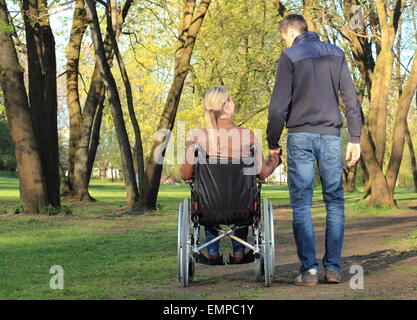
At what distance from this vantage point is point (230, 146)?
295 inches

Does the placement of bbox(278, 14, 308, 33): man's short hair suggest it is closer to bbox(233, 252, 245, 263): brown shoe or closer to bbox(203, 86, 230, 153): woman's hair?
bbox(203, 86, 230, 153): woman's hair

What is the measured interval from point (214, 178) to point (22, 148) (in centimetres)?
1092

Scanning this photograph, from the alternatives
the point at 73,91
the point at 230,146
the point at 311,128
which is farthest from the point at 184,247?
the point at 73,91

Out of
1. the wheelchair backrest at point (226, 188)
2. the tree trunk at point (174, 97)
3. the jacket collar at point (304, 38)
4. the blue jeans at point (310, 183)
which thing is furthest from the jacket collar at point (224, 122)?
the tree trunk at point (174, 97)

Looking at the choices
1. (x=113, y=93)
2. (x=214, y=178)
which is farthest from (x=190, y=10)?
(x=214, y=178)

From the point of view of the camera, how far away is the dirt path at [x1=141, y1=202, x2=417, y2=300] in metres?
6.65

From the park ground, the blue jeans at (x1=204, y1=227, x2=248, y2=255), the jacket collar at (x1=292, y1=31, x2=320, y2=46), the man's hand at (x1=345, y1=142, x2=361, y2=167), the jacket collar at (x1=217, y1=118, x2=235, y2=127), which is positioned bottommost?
the park ground

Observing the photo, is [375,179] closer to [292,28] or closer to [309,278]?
[292,28]

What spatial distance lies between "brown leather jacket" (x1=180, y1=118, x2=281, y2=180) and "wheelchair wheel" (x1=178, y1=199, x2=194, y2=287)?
1.13 ft

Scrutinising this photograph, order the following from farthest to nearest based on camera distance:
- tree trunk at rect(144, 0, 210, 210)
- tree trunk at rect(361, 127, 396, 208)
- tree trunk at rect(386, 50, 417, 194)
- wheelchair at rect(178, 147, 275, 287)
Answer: tree trunk at rect(361, 127, 396, 208)
tree trunk at rect(144, 0, 210, 210)
tree trunk at rect(386, 50, 417, 194)
wheelchair at rect(178, 147, 275, 287)

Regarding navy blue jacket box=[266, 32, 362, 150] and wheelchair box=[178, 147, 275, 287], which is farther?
wheelchair box=[178, 147, 275, 287]

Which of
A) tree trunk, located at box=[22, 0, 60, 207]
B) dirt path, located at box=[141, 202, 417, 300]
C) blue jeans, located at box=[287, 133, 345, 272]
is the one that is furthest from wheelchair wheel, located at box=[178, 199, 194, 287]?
tree trunk, located at box=[22, 0, 60, 207]

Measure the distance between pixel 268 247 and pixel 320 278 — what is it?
0.65 metres

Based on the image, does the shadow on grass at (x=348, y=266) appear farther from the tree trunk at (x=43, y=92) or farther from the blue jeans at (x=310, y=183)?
the tree trunk at (x=43, y=92)
